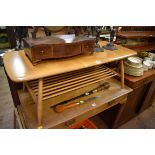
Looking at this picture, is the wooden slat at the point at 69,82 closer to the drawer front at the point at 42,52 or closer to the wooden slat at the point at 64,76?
the wooden slat at the point at 64,76

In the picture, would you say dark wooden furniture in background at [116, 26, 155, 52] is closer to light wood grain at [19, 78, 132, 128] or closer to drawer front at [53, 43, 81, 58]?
light wood grain at [19, 78, 132, 128]

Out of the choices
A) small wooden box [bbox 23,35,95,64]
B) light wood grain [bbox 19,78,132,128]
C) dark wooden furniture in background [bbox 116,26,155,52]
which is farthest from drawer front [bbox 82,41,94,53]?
dark wooden furniture in background [bbox 116,26,155,52]

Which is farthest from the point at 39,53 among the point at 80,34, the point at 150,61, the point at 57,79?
the point at 150,61

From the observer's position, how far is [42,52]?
2.81 feet

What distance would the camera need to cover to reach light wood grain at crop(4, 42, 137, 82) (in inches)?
29.9

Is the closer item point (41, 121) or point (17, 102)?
point (41, 121)

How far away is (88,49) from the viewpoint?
3.41ft

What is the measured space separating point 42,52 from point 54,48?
76mm

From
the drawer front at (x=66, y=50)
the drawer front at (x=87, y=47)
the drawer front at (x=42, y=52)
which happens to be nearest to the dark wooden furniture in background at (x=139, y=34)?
the drawer front at (x=87, y=47)

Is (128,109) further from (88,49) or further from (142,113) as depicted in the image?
(88,49)

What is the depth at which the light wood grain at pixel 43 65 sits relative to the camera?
2.49 ft

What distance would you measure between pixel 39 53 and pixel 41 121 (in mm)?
427

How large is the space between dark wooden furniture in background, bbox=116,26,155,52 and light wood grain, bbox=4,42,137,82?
2.23ft

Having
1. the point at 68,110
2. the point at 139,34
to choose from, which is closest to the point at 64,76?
the point at 68,110
